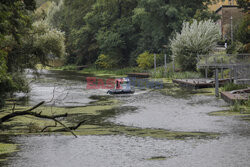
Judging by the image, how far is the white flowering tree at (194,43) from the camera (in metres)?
48.8

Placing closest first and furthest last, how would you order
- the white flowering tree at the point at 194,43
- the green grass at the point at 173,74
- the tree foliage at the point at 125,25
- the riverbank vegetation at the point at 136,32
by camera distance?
the green grass at the point at 173,74 → the white flowering tree at the point at 194,43 → the riverbank vegetation at the point at 136,32 → the tree foliage at the point at 125,25

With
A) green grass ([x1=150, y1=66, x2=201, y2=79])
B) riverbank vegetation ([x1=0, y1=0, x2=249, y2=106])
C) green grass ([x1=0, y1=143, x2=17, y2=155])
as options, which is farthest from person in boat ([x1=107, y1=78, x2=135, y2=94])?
green grass ([x1=0, y1=143, x2=17, y2=155])

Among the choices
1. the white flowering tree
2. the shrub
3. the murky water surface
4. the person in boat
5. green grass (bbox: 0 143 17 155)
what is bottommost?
the murky water surface

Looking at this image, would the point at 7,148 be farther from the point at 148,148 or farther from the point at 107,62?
the point at 107,62

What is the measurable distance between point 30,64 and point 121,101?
8171mm

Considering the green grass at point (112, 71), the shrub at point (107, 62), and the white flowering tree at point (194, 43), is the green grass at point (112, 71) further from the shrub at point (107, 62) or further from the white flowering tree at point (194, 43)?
the white flowering tree at point (194, 43)

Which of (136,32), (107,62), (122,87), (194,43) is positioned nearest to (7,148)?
(122,87)

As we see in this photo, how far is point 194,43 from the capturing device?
160 ft

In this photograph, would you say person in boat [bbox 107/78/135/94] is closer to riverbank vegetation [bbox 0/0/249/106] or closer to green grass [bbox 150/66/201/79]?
riverbank vegetation [bbox 0/0/249/106]

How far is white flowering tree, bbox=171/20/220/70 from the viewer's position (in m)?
48.8

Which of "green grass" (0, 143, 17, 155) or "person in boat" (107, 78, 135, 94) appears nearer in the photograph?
"green grass" (0, 143, 17, 155)

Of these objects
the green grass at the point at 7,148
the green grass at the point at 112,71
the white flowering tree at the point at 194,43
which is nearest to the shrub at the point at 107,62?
the green grass at the point at 112,71

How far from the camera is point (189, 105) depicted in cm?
2683

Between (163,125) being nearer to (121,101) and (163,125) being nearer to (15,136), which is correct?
(15,136)
